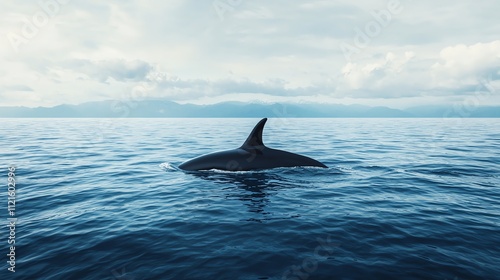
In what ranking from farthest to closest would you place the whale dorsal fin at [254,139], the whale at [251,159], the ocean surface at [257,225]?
the whale at [251,159]
the whale dorsal fin at [254,139]
the ocean surface at [257,225]

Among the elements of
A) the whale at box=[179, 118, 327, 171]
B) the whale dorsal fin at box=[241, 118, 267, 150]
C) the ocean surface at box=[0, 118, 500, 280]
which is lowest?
the ocean surface at box=[0, 118, 500, 280]

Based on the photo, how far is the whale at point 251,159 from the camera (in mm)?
14953

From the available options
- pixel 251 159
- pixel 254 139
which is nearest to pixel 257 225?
pixel 251 159

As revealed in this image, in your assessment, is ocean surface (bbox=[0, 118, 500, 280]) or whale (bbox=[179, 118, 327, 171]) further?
whale (bbox=[179, 118, 327, 171])

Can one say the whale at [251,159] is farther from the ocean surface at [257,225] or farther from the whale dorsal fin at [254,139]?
the ocean surface at [257,225]

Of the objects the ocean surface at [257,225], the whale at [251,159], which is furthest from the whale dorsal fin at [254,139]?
the ocean surface at [257,225]

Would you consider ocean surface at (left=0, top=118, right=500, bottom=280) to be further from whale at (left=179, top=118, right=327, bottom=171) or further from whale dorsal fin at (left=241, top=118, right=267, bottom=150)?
whale dorsal fin at (left=241, top=118, right=267, bottom=150)

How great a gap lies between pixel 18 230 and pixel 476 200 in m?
15.0

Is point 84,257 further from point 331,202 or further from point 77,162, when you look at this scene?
point 77,162

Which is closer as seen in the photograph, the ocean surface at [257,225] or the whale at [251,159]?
the ocean surface at [257,225]

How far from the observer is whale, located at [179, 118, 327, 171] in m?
15.0

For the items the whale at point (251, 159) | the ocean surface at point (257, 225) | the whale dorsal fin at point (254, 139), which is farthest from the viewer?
the whale at point (251, 159)

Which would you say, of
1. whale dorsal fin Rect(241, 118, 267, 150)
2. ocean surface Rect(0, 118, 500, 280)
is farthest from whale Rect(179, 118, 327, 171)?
ocean surface Rect(0, 118, 500, 280)

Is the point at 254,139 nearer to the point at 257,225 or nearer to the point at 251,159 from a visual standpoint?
the point at 251,159
